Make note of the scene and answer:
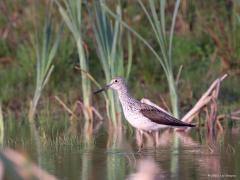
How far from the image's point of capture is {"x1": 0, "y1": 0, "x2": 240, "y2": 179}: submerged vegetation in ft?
35.2

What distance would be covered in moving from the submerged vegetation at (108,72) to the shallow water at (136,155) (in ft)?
0.11

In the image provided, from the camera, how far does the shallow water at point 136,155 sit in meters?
7.95

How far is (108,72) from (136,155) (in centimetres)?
262

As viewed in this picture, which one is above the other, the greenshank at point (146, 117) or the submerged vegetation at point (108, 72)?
the submerged vegetation at point (108, 72)

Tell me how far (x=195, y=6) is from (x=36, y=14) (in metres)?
2.81

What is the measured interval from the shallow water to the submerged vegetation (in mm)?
33

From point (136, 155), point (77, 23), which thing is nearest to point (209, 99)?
point (77, 23)

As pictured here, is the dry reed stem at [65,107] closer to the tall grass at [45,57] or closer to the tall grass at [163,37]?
the tall grass at [45,57]

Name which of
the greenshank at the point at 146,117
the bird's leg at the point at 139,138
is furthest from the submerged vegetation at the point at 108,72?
the greenshank at the point at 146,117

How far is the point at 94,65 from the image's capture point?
14.7m

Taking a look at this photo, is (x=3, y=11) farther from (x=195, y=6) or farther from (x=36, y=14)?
(x=195, y=6)

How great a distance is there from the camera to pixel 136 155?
363 inches

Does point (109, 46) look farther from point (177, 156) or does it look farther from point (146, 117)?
point (177, 156)

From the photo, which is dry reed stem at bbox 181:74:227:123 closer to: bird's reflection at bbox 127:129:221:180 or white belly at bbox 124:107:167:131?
bird's reflection at bbox 127:129:221:180
